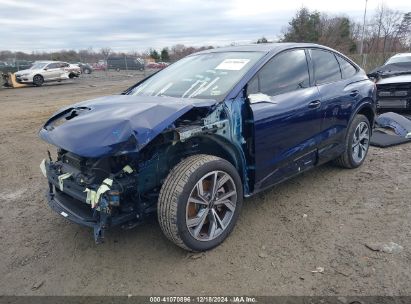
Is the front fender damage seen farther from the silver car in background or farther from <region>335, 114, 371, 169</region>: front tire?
the silver car in background

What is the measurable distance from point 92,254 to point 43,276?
436 millimetres

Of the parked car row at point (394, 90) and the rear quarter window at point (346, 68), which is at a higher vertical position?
the rear quarter window at point (346, 68)

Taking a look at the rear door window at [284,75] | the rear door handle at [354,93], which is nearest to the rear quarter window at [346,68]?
the rear door handle at [354,93]

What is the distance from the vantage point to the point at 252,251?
3.32 meters

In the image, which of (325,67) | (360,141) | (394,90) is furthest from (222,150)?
(394,90)

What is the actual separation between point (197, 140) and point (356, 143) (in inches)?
112

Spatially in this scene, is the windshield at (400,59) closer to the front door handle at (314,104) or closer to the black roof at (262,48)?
the black roof at (262,48)

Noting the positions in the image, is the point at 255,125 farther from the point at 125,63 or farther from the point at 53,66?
the point at 125,63

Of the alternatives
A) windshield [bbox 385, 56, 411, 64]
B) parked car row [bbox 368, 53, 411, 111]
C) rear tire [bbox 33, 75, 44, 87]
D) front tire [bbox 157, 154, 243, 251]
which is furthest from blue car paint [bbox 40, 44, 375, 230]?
rear tire [bbox 33, 75, 44, 87]

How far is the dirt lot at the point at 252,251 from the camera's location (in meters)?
2.89

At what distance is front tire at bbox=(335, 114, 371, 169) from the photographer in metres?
4.99

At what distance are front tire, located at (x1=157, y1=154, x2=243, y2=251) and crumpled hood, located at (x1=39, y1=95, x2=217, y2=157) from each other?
43 cm

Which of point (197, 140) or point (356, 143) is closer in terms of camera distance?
point (197, 140)

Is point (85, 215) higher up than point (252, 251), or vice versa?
point (85, 215)
